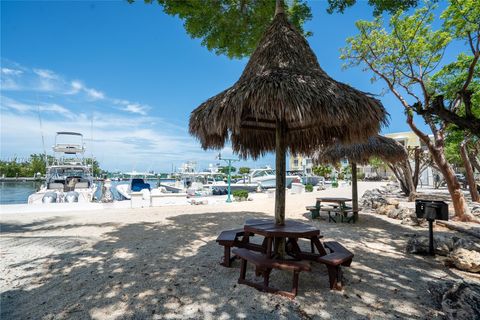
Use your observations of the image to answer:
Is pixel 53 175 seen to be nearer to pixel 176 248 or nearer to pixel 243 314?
pixel 176 248

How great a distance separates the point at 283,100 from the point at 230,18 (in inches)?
235

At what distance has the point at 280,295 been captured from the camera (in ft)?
10.5

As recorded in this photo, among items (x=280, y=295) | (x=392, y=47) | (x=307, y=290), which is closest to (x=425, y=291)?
(x=307, y=290)

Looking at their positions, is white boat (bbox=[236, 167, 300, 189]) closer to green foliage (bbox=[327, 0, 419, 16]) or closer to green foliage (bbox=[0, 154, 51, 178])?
→ green foliage (bbox=[327, 0, 419, 16])

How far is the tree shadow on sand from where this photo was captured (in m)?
2.85

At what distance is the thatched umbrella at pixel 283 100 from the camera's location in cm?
333

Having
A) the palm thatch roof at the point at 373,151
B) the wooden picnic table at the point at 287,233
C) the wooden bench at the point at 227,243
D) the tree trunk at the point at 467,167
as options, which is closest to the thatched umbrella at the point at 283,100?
the wooden picnic table at the point at 287,233

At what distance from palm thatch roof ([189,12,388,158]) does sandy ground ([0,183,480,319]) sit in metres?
2.23

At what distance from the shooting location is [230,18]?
7883mm

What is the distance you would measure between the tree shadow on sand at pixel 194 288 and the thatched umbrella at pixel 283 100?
1287mm

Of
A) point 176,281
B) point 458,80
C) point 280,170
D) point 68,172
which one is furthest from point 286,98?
point 68,172

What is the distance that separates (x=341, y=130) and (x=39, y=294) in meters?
5.43

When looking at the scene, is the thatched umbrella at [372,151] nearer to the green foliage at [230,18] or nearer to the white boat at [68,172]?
the green foliage at [230,18]

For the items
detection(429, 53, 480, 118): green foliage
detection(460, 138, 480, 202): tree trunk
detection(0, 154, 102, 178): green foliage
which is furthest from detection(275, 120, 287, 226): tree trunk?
detection(0, 154, 102, 178): green foliage
